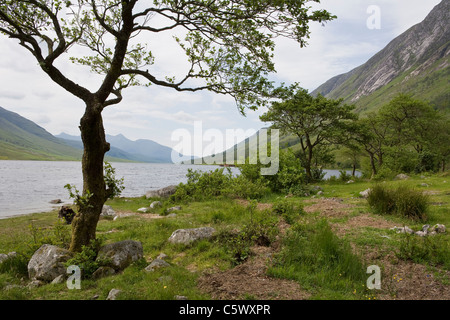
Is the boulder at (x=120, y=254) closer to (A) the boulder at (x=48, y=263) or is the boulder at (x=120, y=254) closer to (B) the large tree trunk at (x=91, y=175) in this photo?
(B) the large tree trunk at (x=91, y=175)

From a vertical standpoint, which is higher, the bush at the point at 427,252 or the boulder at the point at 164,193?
the bush at the point at 427,252

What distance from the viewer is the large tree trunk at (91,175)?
643 centimetres

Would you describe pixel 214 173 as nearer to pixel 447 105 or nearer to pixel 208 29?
pixel 208 29

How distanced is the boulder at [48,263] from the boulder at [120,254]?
2.81 feet

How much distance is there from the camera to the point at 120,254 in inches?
258

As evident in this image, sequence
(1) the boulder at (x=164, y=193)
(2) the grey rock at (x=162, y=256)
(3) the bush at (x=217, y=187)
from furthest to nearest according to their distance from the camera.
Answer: (1) the boulder at (x=164, y=193) < (3) the bush at (x=217, y=187) < (2) the grey rock at (x=162, y=256)

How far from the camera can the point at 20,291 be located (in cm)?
521

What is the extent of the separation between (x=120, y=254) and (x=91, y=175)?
2359 mm

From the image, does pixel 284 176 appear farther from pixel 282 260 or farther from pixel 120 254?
pixel 120 254

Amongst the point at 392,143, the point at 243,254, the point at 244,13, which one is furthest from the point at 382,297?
the point at 392,143

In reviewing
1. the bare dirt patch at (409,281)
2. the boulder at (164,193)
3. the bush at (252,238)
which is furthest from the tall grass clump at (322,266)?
the boulder at (164,193)

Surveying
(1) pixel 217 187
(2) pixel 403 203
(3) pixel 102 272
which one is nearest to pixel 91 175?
(3) pixel 102 272

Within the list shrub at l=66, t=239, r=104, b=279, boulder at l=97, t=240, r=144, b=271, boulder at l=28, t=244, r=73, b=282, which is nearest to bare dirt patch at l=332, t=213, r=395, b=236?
A: boulder at l=97, t=240, r=144, b=271
